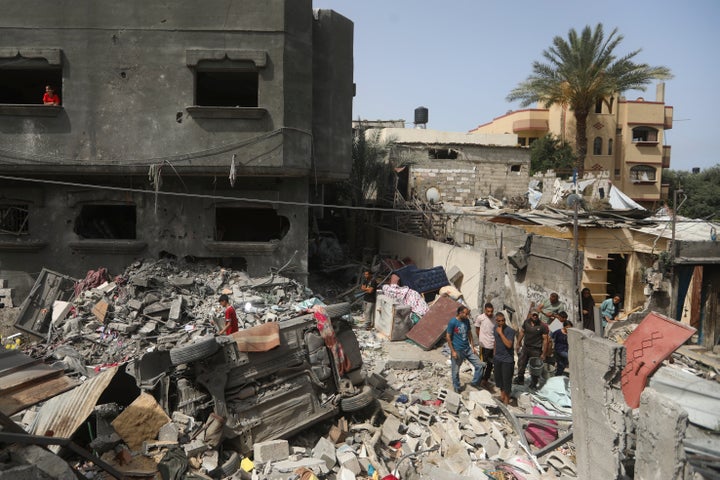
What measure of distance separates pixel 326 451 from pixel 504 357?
3.27 meters

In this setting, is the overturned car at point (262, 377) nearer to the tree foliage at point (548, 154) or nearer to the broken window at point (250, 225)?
the broken window at point (250, 225)

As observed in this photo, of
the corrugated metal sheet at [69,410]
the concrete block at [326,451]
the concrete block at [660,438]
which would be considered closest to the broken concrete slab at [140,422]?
the corrugated metal sheet at [69,410]

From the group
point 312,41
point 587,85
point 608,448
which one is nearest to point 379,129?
point 587,85

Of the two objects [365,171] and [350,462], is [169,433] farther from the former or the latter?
[365,171]

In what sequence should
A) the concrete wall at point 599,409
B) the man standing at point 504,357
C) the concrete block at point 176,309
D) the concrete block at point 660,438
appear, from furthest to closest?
the concrete block at point 176,309, the man standing at point 504,357, the concrete wall at point 599,409, the concrete block at point 660,438

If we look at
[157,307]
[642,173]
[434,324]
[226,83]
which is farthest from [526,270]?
[642,173]

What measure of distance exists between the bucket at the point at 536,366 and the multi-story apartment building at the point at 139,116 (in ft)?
19.9

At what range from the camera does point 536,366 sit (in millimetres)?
8078

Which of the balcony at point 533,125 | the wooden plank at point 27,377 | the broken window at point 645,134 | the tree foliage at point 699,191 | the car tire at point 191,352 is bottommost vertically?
the wooden plank at point 27,377

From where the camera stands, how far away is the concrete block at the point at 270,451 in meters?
5.80

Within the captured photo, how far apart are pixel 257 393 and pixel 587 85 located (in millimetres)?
23744

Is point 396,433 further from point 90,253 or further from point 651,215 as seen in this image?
point 651,215

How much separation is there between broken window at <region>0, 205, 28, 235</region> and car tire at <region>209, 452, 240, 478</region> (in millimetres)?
9379

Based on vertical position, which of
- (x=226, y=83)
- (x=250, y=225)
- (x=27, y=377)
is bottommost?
(x=27, y=377)
